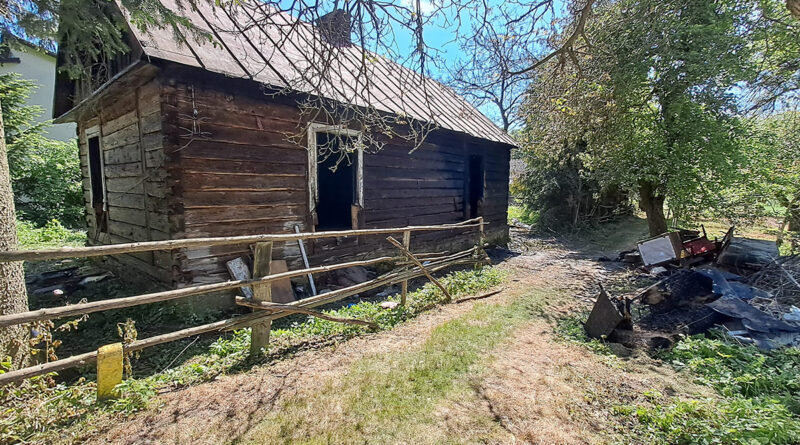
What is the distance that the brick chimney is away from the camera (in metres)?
2.99

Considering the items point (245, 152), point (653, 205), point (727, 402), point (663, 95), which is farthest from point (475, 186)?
point (727, 402)

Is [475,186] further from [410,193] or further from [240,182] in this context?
[240,182]

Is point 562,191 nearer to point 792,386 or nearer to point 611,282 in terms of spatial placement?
point 611,282

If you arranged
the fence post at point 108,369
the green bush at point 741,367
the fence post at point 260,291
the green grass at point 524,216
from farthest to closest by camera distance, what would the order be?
the green grass at point 524,216, the fence post at point 260,291, the green bush at point 741,367, the fence post at point 108,369

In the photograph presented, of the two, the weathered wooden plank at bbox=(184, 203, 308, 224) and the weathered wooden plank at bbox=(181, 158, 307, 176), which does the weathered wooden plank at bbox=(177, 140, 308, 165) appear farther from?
the weathered wooden plank at bbox=(184, 203, 308, 224)

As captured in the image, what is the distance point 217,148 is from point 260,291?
2.75 meters

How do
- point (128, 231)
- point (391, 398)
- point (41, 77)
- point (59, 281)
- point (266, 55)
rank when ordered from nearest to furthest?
point (391, 398)
point (266, 55)
point (128, 231)
point (59, 281)
point (41, 77)

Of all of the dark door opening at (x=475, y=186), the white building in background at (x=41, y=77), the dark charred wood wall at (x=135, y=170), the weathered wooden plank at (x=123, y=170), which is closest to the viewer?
the dark charred wood wall at (x=135, y=170)

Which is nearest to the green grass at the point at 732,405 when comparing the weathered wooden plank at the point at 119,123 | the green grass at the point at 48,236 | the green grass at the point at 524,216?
→ the weathered wooden plank at the point at 119,123

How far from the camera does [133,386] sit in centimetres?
244

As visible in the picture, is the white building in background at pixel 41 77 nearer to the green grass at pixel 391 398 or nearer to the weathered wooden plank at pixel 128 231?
the weathered wooden plank at pixel 128 231

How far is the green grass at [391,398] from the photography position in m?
2.21

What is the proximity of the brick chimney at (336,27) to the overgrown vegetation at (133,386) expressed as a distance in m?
3.12

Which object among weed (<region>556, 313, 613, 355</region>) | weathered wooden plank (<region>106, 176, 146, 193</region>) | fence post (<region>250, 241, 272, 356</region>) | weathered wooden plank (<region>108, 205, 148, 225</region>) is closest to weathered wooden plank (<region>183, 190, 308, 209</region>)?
weathered wooden plank (<region>106, 176, 146, 193</region>)
